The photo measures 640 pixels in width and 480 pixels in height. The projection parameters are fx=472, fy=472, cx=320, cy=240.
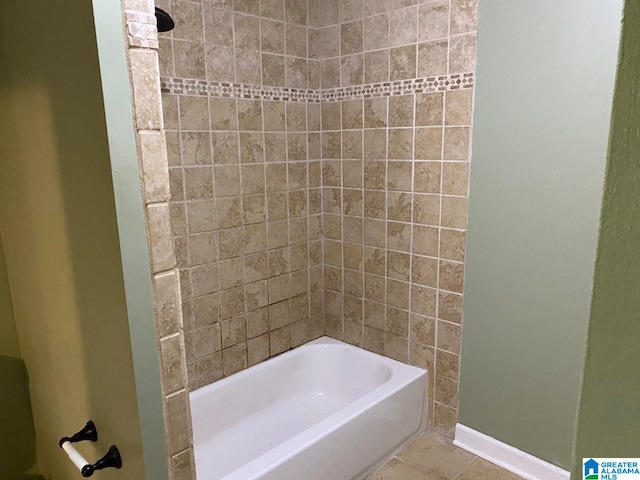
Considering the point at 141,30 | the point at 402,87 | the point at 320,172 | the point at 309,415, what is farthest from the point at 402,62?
the point at 309,415

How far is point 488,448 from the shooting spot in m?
2.24

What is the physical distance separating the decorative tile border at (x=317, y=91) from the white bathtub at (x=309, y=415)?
139cm

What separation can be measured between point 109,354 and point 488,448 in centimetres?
190

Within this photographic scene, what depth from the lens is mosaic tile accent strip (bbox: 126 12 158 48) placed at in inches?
34.1

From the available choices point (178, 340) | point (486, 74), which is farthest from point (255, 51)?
point (178, 340)

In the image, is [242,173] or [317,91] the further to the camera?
[317,91]

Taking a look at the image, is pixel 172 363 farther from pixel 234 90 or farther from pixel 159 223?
pixel 234 90

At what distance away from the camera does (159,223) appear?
3.11 feet

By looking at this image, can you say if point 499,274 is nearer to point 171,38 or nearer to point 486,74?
point 486,74

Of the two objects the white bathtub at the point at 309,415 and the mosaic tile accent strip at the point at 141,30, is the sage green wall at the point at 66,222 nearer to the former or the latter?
the mosaic tile accent strip at the point at 141,30

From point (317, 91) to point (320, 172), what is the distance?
0.45 metres

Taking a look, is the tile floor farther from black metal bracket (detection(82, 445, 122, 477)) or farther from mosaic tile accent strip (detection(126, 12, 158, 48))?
mosaic tile accent strip (detection(126, 12, 158, 48))

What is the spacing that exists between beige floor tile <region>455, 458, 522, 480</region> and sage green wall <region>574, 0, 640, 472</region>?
1.96 metres

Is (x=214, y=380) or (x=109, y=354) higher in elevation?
(x=109, y=354)
